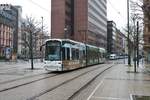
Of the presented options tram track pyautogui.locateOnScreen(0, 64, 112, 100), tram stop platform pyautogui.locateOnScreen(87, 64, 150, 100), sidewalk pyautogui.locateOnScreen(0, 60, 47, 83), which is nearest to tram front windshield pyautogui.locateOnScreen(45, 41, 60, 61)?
sidewalk pyautogui.locateOnScreen(0, 60, 47, 83)

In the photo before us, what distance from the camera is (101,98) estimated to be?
1664 centimetres

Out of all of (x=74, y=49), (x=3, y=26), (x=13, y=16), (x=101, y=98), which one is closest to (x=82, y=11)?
(x=13, y=16)

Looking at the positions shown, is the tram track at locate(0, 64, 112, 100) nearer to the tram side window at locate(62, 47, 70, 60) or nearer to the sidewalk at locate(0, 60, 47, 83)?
the sidewalk at locate(0, 60, 47, 83)

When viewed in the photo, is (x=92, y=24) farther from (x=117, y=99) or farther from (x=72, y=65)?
(x=117, y=99)

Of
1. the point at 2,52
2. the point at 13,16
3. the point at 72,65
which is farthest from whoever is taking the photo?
the point at 13,16

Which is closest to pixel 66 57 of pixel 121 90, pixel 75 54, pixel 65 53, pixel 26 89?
pixel 65 53

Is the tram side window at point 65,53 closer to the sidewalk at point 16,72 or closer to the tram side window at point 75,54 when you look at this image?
the tram side window at point 75,54

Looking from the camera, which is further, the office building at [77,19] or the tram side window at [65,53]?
the office building at [77,19]

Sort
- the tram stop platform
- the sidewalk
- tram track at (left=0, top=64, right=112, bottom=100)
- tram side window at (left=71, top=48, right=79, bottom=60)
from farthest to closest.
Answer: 1. tram side window at (left=71, top=48, right=79, bottom=60)
2. the sidewalk
3. the tram stop platform
4. tram track at (left=0, top=64, right=112, bottom=100)

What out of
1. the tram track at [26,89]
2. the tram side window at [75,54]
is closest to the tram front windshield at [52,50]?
the tram side window at [75,54]

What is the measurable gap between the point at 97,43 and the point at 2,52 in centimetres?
4204

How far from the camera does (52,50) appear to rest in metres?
37.7

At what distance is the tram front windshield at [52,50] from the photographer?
122 feet

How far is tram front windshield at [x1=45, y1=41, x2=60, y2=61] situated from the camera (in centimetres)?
3733
